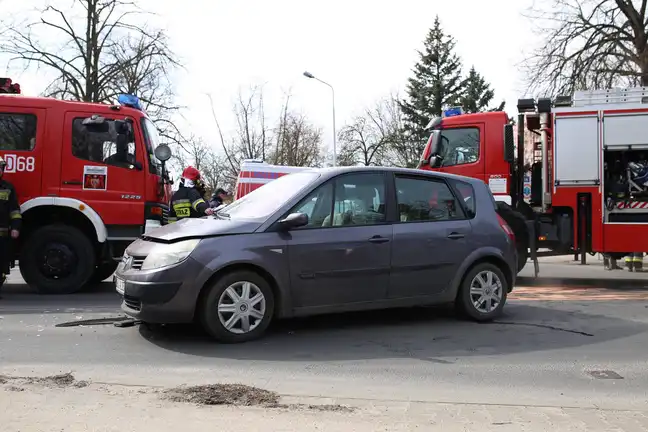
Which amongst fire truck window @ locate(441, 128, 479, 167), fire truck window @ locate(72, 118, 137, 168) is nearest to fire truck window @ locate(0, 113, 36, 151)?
fire truck window @ locate(72, 118, 137, 168)

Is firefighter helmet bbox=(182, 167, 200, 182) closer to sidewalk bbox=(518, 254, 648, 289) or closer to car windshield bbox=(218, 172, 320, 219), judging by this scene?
car windshield bbox=(218, 172, 320, 219)

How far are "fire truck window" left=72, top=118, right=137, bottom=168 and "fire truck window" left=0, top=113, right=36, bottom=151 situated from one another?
567mm

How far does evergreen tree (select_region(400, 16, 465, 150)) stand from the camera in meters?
44.7

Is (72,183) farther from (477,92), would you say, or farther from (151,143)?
(477,92)

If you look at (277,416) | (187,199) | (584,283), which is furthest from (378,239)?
(584,283)

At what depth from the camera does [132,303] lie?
18.7 feet

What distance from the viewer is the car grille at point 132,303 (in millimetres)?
5617

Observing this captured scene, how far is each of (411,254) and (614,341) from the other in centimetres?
218

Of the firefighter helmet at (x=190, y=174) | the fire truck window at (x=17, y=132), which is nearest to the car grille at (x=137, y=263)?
the firefighter helmet at (x=190, y=174)

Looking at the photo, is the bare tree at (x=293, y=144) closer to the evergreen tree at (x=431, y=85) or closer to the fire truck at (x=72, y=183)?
the evergreen tree at (x=431, y=85)

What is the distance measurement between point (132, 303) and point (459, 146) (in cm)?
657

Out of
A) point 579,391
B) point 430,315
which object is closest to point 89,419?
point 579,391

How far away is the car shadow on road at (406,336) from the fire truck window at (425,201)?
1.19 metres

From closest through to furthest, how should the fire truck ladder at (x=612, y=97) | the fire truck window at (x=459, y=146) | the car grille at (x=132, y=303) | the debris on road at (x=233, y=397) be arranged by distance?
1. the debris on road at (x=233, y=397)
2. the car grille at (x=132, y=303)
3. the fire truck ladder at (x=612, y=97)
4. the fire truck window at (x=459, y=146)
